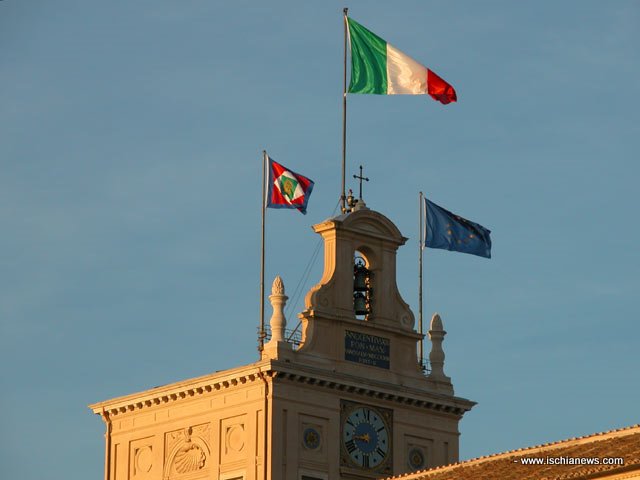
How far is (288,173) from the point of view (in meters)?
100

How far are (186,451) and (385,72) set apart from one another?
1594 cm

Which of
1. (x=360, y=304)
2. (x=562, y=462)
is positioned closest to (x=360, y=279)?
(x=360, y=304)

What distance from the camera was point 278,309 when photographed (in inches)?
3794

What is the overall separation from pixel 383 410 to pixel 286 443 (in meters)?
4.74

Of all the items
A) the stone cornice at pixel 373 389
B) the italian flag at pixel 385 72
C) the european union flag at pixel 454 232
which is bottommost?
the stone cornice at pixel 373 389

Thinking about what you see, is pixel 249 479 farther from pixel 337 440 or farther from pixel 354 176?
pixel 354 176

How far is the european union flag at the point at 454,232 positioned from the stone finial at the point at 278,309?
8275mm

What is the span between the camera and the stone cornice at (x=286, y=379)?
312 ft

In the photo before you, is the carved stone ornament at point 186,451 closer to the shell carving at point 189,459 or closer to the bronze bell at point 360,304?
the shell carving at point 189,459

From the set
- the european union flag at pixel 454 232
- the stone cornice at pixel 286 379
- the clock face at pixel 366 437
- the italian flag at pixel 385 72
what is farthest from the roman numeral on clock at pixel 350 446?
the italian flag at pixel 385 72

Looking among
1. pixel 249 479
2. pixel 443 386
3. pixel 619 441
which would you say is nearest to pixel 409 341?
pixel 443 386

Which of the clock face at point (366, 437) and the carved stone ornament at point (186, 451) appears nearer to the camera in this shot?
the clock face at point (366, 437)

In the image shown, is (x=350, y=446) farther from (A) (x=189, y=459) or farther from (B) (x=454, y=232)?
(B) (x=454, y=232)

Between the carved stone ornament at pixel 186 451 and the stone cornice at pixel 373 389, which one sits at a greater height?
the stone cornice at pixel 373 389
